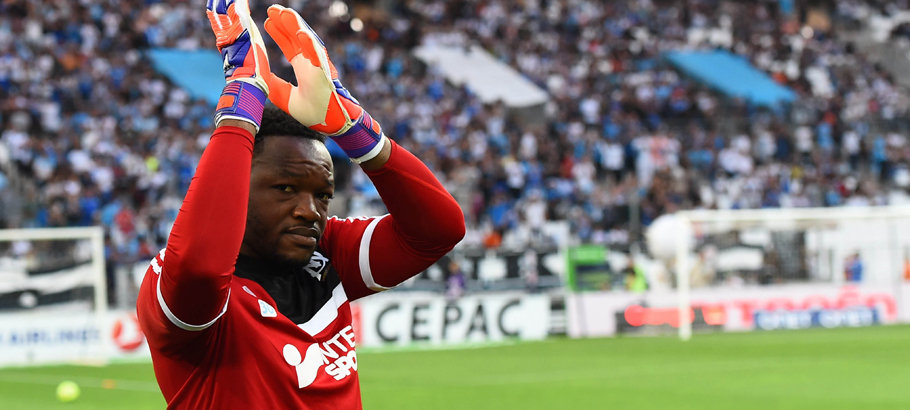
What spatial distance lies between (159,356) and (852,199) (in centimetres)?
2635

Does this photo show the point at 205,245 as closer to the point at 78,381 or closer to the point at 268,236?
the point at 268,236

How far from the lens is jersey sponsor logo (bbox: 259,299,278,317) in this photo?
254cm

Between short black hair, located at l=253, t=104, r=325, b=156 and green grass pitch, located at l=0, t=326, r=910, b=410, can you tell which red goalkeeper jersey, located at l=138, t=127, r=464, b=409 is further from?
green grass pitch, located at l=0, t=326, r=910, b=410

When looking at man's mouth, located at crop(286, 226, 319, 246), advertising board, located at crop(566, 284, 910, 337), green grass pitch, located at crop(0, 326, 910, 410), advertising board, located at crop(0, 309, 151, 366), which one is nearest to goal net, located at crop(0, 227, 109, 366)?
advertising board, located at crop(0, 309, 151, 366)

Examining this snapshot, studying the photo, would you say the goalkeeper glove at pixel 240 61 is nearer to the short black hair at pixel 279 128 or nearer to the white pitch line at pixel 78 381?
the short black hair at pixel 279 128

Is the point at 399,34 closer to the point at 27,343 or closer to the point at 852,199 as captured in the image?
the point at 852,199

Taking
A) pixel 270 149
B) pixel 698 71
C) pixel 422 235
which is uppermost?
pixel 698 71

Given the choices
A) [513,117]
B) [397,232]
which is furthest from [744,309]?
[397,232]

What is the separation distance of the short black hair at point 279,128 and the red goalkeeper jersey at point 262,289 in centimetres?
20

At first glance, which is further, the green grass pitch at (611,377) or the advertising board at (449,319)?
the advertising board at (449,319)

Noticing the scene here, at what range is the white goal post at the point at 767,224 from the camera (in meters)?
18.3

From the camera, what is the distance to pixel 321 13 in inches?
1192

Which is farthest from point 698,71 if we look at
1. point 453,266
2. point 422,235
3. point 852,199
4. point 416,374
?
point 422,235

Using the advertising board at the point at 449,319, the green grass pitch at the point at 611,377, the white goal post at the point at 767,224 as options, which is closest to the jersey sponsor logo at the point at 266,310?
the green grass pitch at the point at 611,377
